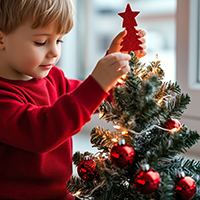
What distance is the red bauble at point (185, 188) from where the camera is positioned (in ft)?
1.89

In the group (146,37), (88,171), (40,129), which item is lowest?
(88,171)

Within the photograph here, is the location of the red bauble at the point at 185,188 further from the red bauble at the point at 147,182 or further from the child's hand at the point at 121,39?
the child's hand at the point at 121,39

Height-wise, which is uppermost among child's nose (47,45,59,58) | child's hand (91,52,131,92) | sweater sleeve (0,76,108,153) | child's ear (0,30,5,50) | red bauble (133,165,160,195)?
child's ear (0,30,5,50)

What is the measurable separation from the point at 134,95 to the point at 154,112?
0.06m

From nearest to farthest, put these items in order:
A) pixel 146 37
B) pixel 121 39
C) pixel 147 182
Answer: pixel 147 182
pixel 121 39
pixel 146 37

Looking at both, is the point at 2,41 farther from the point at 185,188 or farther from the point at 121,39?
the point at 185,188

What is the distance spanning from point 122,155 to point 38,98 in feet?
1.08

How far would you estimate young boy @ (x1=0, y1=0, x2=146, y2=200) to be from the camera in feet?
2.05

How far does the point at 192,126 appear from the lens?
1.07 metres

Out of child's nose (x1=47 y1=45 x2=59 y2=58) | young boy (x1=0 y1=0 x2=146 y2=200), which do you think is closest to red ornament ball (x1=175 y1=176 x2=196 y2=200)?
young boy (x1=0 y1=0 x2=146 y2=200)

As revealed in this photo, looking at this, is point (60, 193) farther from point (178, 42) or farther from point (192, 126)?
point (178, 42)

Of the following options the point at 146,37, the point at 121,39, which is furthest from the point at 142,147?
the point at 146,37

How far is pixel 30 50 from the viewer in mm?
694

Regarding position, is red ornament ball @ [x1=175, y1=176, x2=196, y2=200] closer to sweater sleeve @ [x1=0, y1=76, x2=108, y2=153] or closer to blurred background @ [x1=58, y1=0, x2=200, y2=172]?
sweater sleeve @ [x1=0, y1=76, x2=108, y2=153]
